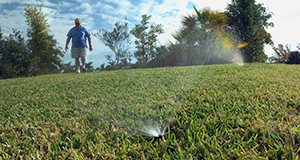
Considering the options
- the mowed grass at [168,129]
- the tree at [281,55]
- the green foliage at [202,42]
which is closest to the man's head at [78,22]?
the mowed grass at [168,129]

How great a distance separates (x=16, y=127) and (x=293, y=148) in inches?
98.2

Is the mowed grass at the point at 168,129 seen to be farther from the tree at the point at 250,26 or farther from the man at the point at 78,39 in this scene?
the tree at the point at 250,26

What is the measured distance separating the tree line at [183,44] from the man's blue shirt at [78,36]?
570 centimetres

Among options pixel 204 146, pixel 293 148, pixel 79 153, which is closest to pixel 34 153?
pixel 79 153

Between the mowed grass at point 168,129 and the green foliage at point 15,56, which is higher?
the green foliage at point 15,56

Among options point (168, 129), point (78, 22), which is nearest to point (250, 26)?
point (78, 22)

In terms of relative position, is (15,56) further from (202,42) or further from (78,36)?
(202,42)

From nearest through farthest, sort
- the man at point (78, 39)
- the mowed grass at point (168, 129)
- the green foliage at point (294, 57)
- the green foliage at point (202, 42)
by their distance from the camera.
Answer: the mowed grass at point (168, 129), the man at point (78, 39), the green foliage at point (202, 42), the green foliage at point (294, 57)

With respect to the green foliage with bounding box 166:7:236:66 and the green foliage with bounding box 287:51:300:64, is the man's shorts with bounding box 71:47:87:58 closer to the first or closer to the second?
the green foliage with bounding box 166:7:236:66

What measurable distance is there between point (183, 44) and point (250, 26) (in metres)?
5.45

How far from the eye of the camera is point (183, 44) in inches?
466

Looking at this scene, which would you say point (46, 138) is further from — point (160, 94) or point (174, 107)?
point (160, 94)

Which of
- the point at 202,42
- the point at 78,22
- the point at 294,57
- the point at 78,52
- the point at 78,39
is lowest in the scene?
the point at 294,57

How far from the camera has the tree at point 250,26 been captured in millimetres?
12703
